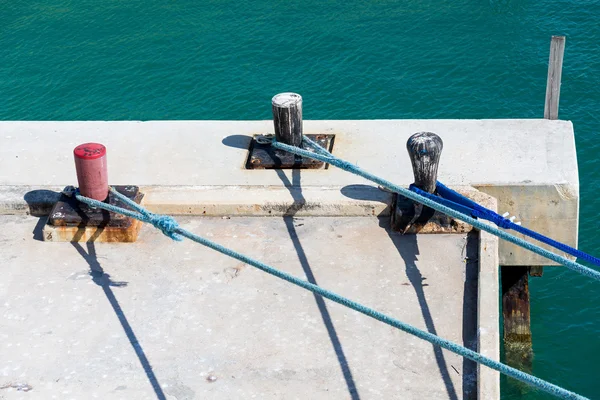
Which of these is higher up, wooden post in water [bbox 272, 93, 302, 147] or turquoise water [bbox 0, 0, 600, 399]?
wooden post in water [bbox 272, 93, 302, 147]

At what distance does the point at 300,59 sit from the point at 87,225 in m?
12.2

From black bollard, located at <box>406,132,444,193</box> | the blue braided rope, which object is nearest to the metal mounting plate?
the blue braided rope

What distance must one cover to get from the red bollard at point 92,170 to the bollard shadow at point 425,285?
2.51 m

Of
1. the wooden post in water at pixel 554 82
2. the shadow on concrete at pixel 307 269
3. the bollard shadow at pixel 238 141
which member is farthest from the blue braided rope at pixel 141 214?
the wooden post in water at pixel 554 82

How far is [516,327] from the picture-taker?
12281 mm

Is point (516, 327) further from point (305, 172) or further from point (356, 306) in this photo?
point (356, 306)

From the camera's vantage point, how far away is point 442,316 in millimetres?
7953

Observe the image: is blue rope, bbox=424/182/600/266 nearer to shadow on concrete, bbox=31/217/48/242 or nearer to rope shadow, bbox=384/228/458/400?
rope shadow, bbox=384/228/458/400

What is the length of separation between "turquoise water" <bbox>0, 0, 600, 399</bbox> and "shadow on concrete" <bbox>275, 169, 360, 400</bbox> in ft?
26.0

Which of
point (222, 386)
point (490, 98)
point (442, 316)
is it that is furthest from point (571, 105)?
point (222, 386)

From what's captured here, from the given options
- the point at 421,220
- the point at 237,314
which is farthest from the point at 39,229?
the point at 421,220

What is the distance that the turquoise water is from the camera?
746 inches

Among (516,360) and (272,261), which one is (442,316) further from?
(516,360)

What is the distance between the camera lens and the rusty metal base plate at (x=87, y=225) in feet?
30.0
